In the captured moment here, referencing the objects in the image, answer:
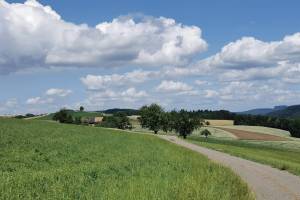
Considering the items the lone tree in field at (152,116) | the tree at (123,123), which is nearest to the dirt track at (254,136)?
the lone tree in field at (152,116)

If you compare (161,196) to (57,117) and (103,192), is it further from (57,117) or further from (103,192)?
(57,117)

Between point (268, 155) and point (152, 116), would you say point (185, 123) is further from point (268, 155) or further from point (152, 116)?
point (268, 155)

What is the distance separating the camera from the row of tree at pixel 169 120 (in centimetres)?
14788

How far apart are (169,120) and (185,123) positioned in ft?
24.9

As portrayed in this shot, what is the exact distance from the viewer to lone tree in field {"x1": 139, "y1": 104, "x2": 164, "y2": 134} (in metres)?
Result: 155

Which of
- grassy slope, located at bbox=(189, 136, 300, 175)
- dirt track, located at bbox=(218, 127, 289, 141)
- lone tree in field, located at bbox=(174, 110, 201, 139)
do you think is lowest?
grassy slope, located at bbox=(189, 136, 300, 175)

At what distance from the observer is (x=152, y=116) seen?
15550 centimetres

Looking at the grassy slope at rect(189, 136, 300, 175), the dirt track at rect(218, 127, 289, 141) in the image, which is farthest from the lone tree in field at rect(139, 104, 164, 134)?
the grassy slope at rect(189, 136, 300, 175)

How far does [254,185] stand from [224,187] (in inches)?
251

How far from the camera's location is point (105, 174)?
65.0ft

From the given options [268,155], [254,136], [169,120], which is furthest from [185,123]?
[268,155]

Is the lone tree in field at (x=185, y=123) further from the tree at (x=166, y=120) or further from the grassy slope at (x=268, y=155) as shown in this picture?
the grassy slope at (x=268, y=155)

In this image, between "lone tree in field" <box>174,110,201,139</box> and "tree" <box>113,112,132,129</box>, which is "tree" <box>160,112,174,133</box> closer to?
"lone tree in field" <box>174,110,201,139</box>

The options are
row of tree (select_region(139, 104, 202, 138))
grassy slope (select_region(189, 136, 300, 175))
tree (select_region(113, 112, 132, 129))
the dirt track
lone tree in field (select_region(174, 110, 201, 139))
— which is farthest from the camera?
tree (select_region(113, 112, 132, 129))
